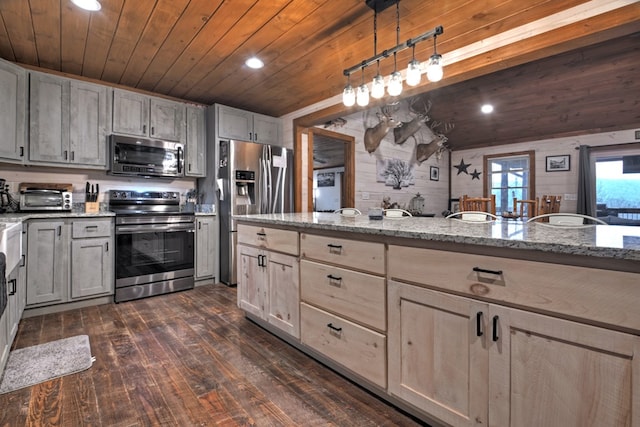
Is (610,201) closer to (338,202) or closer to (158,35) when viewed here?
(338,202)

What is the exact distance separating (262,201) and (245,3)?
2.38m

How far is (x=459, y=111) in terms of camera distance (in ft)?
20.1

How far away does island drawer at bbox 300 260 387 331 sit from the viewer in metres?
1.61

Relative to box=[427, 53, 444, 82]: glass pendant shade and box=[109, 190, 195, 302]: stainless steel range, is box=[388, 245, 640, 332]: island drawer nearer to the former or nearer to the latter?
box=[427, 53, 444, 82]: glass pendant shade

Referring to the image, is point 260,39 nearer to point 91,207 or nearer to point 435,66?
point 435,66

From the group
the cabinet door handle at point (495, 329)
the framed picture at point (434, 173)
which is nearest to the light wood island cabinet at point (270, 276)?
the cabinet door handle at point (495, 329)

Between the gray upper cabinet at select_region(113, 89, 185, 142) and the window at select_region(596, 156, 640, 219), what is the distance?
6906 mm

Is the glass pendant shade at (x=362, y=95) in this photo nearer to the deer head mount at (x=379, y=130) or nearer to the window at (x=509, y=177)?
the deer head mount at (x=379, y=130)

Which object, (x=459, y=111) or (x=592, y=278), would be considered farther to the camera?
(x=459, y=111)

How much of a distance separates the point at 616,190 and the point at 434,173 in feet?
10.1

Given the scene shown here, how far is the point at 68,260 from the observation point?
3.00 m

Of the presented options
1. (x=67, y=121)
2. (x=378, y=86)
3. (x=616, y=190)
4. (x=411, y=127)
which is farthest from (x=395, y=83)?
(x=616, y=190)

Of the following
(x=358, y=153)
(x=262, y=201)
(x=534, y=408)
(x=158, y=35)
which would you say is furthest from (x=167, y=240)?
(x=534, y=408)

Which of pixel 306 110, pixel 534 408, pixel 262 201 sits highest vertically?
pixel 306 110
